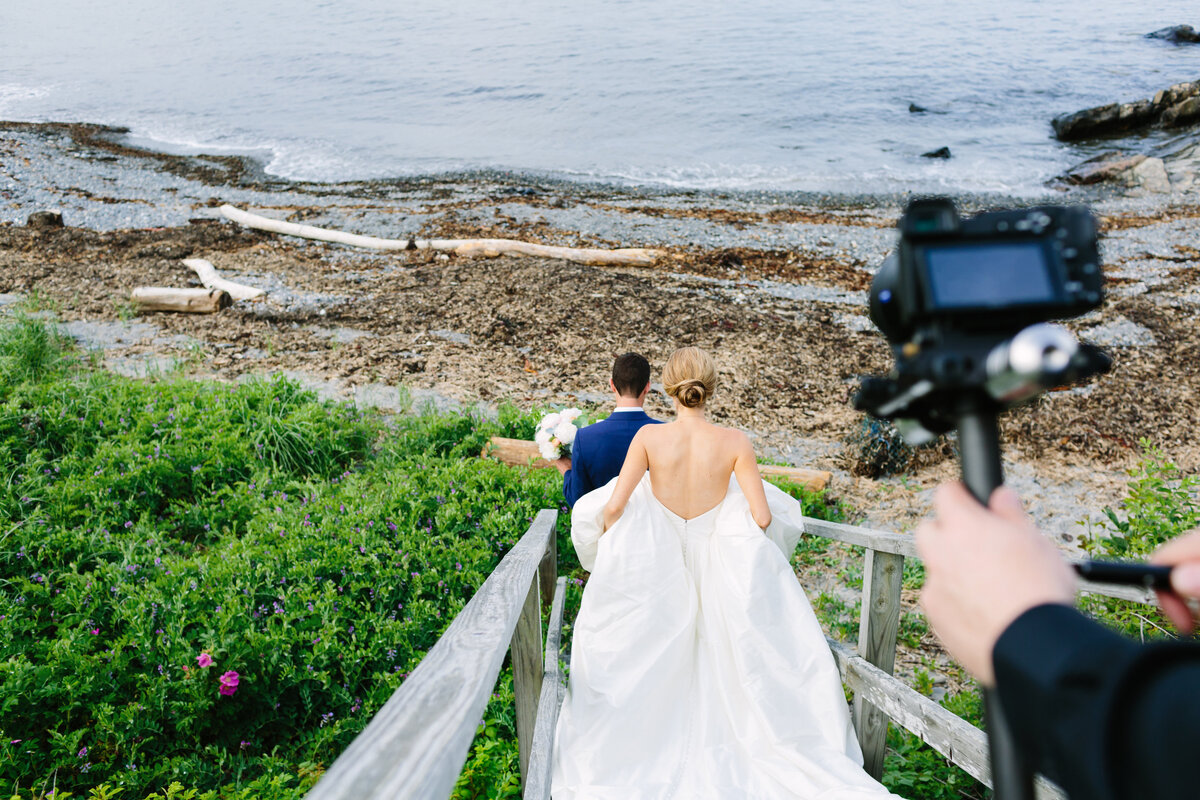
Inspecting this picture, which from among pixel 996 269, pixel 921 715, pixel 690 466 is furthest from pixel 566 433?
pixel 996 269

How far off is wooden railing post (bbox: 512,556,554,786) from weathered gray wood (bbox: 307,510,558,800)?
909 millimetres

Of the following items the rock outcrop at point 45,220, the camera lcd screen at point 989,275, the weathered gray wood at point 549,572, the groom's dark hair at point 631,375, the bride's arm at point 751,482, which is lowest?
the weathered gray wood at point 549,572

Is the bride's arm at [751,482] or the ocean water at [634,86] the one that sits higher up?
the ocean water at [634,86]

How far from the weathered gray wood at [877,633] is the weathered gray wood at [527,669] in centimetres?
154

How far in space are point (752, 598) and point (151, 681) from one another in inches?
122

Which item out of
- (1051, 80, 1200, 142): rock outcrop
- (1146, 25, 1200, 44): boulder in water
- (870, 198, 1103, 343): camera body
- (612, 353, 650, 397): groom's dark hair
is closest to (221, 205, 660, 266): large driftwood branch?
(612, 353, 650, 397): groom's dark hair

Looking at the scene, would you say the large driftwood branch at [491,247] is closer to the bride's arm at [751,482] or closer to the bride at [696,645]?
the bride at [696,645]

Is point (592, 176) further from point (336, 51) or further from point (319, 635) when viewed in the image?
point (336, 51)

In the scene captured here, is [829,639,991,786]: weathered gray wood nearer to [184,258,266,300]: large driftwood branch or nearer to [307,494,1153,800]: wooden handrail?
[307,494,1153,800]: wooden handrail

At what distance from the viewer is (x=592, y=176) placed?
22.1 meters

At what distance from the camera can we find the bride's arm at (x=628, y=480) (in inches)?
139

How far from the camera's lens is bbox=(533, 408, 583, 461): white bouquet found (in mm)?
4758

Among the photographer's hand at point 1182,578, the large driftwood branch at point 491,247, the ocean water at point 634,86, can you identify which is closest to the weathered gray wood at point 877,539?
Answer: the photographer's hand at point 1182,578

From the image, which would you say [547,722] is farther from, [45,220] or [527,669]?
[45,220]
